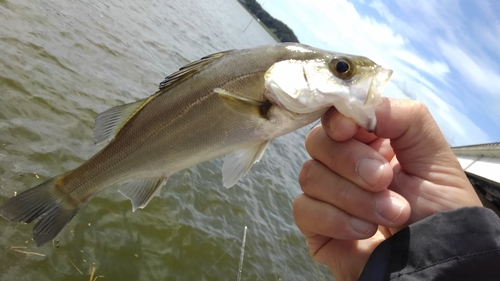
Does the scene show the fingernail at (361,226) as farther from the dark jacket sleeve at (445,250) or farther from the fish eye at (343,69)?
the fish eye at (343,69)

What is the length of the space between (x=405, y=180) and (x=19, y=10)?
10495 mm

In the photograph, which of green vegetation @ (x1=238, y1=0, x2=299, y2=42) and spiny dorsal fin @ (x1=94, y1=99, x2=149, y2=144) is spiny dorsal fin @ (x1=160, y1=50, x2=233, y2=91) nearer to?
spiny dorsal fin @ (x1=94, y1=99, x2=149, y2=144)

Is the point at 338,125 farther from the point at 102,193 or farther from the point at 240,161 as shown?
the point at 102,193

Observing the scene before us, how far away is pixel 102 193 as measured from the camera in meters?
5.52

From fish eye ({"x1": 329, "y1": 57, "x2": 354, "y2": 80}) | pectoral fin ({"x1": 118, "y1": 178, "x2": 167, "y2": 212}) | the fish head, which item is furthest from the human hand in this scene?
pectoral fin ({"x1": 118, "y1": 178, "x2": 167, "y2": 212})

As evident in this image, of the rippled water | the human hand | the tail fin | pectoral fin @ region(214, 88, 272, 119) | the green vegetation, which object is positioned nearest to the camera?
the human hand

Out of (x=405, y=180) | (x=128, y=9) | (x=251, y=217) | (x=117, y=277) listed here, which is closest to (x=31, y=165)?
(x=117, y=277)

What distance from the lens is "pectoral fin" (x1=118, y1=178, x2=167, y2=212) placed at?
263 centimetres

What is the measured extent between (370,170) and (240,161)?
0.85 meters

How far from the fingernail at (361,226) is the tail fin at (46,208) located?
84.0 inches

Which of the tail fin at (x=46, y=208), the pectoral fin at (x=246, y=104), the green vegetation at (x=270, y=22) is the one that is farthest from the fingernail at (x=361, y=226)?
the green vegetation at (x=270, y=22)

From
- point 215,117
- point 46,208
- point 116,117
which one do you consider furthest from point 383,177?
point 46,208

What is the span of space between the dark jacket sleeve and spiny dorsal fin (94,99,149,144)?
1949mm

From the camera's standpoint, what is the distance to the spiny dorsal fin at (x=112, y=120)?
2609 millimetres
